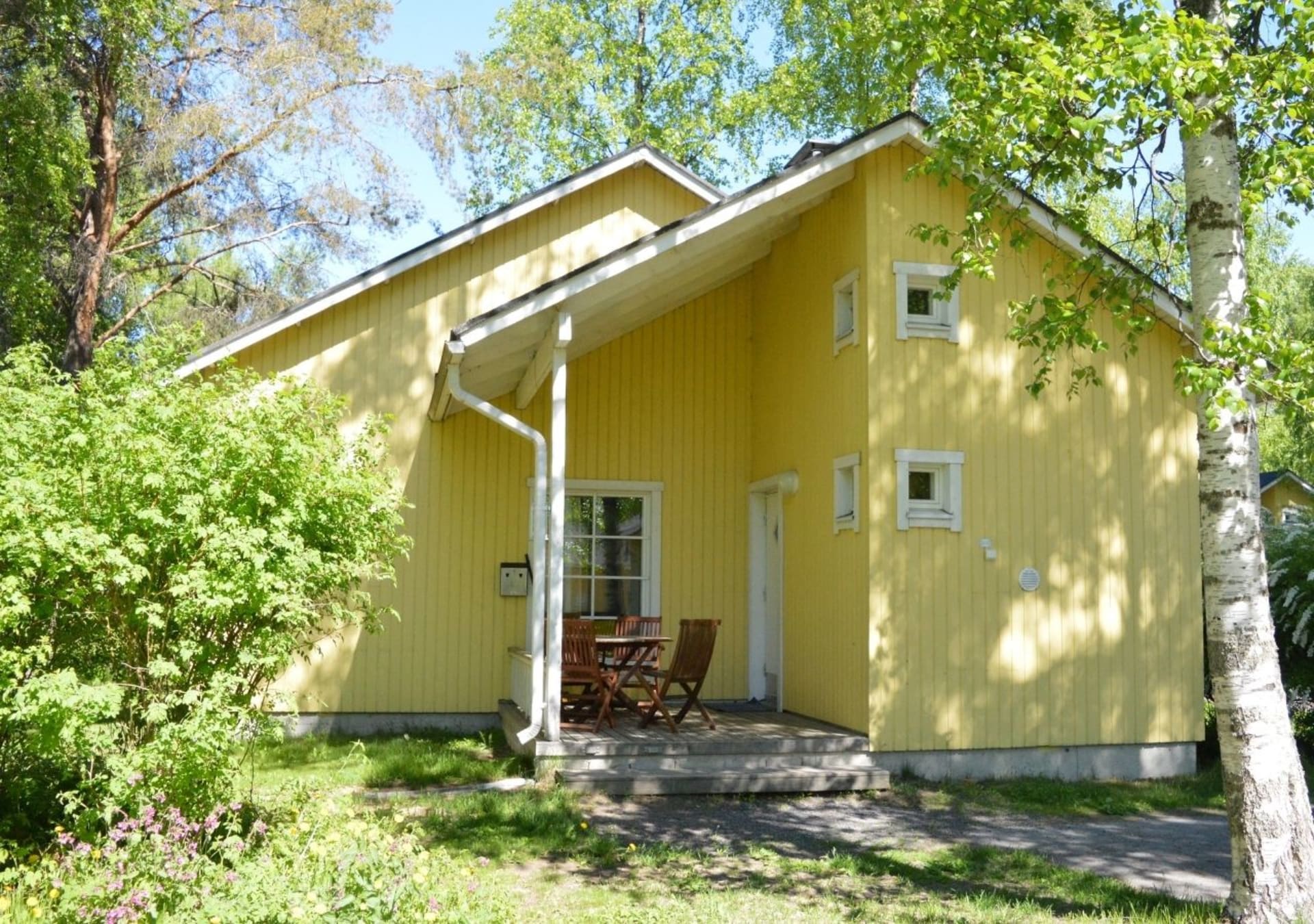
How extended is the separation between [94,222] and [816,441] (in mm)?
13524

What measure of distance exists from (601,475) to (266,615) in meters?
6.43

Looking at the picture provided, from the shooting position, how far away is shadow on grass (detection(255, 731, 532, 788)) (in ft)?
30.3

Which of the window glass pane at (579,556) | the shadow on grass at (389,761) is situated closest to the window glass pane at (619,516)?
the window glass pane at (579,556)

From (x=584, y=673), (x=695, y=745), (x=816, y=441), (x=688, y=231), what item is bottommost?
(x=695, y=745)

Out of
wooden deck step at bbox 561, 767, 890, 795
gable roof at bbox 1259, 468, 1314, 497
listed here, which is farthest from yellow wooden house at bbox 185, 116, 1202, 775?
gable roof at bbox 1259, 468, 1314, 497

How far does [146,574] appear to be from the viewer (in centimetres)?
611

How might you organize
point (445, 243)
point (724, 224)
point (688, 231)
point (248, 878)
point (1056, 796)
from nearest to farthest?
1. point (248, 878)
2. point (1056, 796)
3. point (688, 231)
4. point (724, 224)
5. point (445, 243)

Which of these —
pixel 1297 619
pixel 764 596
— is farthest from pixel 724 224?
pixel 1297 619

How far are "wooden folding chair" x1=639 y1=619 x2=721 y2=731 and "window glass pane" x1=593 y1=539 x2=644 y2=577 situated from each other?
8.54 feet

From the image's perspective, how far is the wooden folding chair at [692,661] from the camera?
9.88m

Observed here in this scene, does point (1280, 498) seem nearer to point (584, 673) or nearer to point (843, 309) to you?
point (843, 309)

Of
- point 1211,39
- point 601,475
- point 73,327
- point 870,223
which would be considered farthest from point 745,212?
point 73,327

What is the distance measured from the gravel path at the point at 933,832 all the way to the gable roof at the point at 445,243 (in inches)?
227

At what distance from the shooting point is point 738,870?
6.81m
